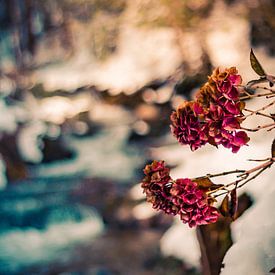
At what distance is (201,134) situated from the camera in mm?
1374

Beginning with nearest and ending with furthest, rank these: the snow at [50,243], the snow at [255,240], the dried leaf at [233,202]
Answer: the dried leaf at [233,202] → the snow at [255,240] → the snow at [50,243]

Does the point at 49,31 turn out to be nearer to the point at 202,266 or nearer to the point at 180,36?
the point at 180,36

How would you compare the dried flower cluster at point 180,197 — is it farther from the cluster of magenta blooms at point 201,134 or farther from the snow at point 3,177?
the snow at point 3,177

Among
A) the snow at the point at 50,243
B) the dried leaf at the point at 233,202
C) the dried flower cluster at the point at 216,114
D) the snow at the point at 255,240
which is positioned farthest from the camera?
the snow at the point at 50,243

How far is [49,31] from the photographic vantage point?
1.81 m

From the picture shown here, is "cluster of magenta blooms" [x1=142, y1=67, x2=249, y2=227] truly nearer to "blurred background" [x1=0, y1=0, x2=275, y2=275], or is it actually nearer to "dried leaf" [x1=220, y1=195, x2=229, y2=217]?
"dried leaf" [x1=220, y1=195, x2=229, y2=217]

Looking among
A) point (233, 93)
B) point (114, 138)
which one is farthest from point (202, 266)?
point (233, 93)

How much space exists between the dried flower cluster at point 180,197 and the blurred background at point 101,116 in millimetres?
296

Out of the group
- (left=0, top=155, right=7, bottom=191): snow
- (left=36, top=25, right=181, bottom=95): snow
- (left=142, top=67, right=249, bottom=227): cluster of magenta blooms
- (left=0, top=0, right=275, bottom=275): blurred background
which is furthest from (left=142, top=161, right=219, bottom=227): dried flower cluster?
(left=0, top=155, right=7, bottom=191): snow

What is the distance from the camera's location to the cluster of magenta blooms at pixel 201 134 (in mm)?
1327

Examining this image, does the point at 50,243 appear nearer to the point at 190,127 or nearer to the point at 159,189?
the point at 159,189

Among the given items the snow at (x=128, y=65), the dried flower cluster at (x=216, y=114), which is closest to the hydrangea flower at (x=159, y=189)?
the dried flower cluster at (x=216, y=114)

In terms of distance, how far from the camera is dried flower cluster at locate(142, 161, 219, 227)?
1372 mm

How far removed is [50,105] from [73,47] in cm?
19
